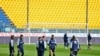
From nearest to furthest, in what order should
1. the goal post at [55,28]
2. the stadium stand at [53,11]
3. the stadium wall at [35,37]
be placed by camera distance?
the stadium wall at [35,37]
the goal post at [55,28]
the stadium stand at [53,11]

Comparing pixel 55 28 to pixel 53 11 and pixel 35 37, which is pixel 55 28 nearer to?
pixel 35 37

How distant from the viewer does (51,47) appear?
30.4 m

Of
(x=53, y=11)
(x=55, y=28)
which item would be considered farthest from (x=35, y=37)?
(x=53, y=11)

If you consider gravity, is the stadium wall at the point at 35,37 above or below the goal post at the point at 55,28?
below

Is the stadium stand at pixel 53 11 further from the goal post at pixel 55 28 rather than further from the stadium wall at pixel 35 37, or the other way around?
the stadium wall at pixel 35 37

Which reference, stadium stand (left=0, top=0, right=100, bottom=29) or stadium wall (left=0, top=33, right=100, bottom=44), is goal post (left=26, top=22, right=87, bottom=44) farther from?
stadium stand (left=0, top=0, right=100, bottom=29)

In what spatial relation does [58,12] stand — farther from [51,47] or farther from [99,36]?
[51,47]

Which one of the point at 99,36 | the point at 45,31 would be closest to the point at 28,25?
the point at 45,31


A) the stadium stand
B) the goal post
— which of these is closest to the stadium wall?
the goal post

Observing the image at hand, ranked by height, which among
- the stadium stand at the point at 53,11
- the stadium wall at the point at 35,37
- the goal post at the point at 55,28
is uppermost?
the stadium stand at the point at 53,11

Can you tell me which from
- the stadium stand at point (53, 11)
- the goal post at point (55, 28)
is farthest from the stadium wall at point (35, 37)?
the stadium stand at point (53, 11)

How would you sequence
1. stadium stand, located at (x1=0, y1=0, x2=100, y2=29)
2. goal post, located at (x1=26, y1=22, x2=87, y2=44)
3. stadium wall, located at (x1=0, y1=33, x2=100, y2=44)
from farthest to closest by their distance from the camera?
stadium stand, located at (x1=0, y1=0, x2=100, y2=29)
goal post, located at (x1=26, y1=22, x2=87, y2=44)
stadium wall, located at (x1=0, y1=33, x2=100, y2=44)

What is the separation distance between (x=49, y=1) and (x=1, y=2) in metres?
7.41

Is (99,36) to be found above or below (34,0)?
below
